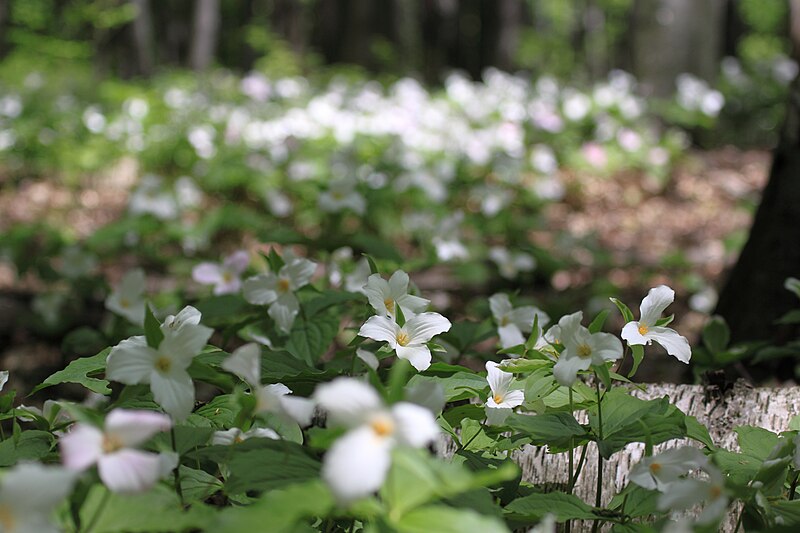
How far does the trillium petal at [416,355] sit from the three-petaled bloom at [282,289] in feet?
1.38

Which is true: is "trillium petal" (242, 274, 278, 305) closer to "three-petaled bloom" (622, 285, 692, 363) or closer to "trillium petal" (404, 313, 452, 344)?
"trillium petal" (404, 313, 452, 344)

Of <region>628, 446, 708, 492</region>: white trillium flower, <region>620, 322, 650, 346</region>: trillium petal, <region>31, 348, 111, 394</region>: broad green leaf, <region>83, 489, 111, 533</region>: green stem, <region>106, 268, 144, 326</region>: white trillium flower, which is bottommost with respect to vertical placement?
<region>106, 268, 144, 326</region>: white trillium flower

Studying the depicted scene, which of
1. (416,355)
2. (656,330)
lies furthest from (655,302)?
(416,355)

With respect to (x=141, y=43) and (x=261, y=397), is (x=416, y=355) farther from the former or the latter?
(x=141, y=43)

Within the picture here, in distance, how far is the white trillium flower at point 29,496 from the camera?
2.09 feet

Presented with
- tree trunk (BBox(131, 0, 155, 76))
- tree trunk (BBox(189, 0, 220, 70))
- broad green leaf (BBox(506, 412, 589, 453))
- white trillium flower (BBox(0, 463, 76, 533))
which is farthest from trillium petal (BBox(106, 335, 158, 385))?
tree trunk (BBox(131, 0, 155, 76))

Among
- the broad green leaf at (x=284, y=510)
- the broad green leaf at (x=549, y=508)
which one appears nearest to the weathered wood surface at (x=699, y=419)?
the broad green leaf at (x=549, y=508)

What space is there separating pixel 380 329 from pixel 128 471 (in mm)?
446

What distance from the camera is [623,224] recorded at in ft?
17.5

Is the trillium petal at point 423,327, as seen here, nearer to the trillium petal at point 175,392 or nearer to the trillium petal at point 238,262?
the trillium petal at point 175,392

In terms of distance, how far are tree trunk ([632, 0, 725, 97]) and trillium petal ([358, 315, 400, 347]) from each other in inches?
263

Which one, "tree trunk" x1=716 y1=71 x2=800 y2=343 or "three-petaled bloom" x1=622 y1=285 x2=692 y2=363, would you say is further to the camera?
"tree trunk" x1=716 y1=71 x2=800 y2=343

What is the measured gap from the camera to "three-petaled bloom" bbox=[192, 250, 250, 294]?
194cm

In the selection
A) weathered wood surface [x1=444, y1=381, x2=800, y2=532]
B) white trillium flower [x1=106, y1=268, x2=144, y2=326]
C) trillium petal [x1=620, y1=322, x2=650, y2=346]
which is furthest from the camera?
white trillium flower [x1=106, y1=268, x2=144, y2=326]
